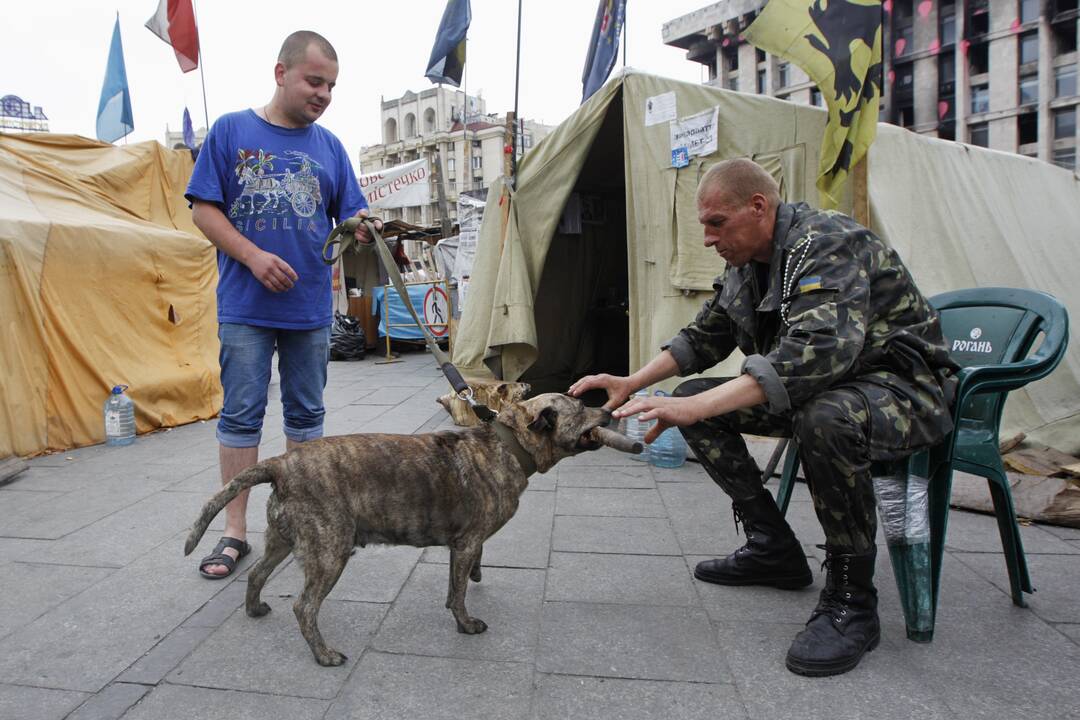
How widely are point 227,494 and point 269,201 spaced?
135 cm

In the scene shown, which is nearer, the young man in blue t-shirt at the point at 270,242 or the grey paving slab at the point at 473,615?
the grey paving slab at the point at 473,615

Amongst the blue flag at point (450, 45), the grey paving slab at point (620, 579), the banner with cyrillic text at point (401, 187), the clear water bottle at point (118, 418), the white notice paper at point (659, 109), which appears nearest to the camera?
the grey paving slab at point (620, 579)

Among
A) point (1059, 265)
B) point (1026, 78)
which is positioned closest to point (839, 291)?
point (1059, 265)

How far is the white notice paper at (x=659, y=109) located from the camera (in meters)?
4.98

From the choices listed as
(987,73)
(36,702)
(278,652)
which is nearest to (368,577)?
(278,652)

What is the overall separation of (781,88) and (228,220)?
58395mm

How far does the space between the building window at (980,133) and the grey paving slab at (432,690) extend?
51047 millimetres

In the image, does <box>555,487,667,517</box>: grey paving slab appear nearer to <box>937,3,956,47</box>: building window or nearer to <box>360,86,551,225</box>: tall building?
<box>937,3,956,47</box>: building window

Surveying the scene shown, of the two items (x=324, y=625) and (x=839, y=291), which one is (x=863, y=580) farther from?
(x=324, y=625)

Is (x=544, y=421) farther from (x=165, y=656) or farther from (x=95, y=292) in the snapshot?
(x=95, y=292)

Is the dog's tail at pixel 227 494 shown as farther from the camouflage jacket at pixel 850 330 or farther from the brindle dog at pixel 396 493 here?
the camouflage jacket at pixel 850 330

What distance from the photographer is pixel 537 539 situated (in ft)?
11.1

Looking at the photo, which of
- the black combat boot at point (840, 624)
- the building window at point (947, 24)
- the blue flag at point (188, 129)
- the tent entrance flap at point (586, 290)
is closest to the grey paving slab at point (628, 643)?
the black combat boot at point (840, 624)

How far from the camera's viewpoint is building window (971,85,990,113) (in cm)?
4231
